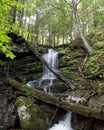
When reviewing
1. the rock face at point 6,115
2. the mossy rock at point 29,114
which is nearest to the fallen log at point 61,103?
the mossy rock at point 29,114

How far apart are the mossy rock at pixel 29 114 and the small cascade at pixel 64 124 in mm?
552

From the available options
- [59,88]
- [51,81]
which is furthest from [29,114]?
[51,81]

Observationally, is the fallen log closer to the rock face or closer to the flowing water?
the flowing water

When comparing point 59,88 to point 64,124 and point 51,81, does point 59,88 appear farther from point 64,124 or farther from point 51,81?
point 64,124

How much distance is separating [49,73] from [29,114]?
16.9 feet

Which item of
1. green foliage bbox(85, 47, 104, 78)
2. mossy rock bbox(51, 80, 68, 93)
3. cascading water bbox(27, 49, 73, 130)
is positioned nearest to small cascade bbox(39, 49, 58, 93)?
cascading water bbox(27, 49, 73, 130)

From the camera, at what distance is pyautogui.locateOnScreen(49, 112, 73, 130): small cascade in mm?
7489

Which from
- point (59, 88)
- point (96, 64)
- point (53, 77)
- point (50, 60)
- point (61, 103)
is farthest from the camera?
point (50, 60)

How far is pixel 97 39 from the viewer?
1495 cm

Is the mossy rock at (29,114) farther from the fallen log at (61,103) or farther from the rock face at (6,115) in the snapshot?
the fallen log at (61,103)

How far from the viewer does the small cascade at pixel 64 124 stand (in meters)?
7.49

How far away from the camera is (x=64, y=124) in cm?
767

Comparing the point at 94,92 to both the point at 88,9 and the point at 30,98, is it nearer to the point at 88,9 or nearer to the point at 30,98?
the point at 30,98

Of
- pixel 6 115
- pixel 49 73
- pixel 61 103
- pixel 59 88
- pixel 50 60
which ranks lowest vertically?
pixel 6 115
